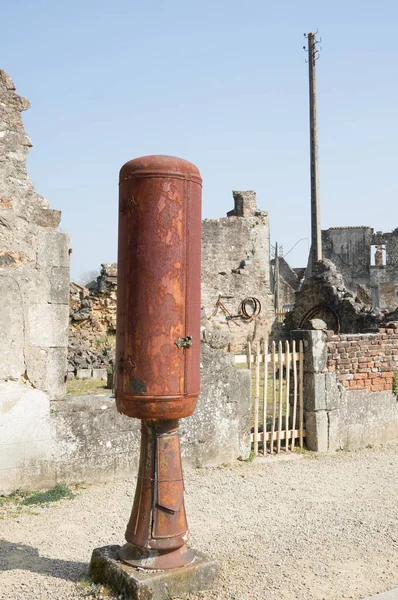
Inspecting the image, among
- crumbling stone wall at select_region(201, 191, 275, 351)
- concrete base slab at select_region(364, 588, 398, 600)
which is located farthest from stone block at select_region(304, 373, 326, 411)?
crumbling stone wall at select_region(201, 191, 275, 351)

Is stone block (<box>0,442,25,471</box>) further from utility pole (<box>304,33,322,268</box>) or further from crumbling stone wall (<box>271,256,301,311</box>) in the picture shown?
crumbling stone wall (<box>271,256,301,311</box>)

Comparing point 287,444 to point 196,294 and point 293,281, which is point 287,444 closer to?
point 196,294

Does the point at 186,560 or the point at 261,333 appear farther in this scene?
the point at 261,333

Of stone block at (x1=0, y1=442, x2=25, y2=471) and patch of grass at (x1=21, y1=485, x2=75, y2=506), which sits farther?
stone block at (x1=0, y1=442, x2=25, y2=471)

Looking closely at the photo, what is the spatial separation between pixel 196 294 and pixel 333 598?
2022 mm

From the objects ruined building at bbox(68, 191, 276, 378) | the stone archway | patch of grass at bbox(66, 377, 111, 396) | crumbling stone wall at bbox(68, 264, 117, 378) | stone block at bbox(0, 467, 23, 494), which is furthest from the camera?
ruined building at bbox(68, 191, 276, 378)

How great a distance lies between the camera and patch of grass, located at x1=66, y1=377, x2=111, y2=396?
38.0 feet

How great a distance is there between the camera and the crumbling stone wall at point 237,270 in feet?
78.0

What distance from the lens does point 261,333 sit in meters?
23.8

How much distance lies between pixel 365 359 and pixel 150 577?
5613 mm

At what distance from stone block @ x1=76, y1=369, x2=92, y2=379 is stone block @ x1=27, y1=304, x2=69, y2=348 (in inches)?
328

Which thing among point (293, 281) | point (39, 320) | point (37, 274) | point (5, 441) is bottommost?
point (5, 441)

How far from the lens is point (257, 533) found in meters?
5.00

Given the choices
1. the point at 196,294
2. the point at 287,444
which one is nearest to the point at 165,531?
the point at 196,294
